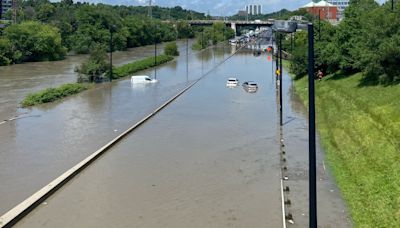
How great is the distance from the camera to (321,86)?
3497cm

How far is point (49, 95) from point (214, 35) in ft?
287

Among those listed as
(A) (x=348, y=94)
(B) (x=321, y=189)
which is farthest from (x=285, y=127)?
(B) (x=321, y=189)

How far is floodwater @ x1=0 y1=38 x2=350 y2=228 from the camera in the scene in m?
12.7

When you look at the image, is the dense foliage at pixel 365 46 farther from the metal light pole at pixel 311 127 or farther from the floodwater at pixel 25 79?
the floodwater at pixel 25 79

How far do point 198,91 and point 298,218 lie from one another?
27169mm

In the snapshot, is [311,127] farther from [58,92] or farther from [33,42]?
[33,42]

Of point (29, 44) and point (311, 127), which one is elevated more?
point (29, 44)

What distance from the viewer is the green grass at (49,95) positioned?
3155 cm

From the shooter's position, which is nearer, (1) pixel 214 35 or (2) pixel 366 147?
(2) pixel 366 147

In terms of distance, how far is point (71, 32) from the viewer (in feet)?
285

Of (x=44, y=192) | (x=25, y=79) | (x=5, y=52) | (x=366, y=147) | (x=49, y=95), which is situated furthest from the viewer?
(x=5, y=52)

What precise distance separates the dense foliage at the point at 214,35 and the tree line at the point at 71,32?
964 cm

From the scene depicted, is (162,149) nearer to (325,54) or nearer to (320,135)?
(320,135)

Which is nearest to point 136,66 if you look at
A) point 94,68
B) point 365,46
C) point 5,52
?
point 94,68
